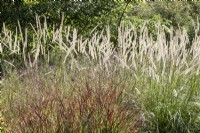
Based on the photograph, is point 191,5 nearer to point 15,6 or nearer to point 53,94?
point 15,6

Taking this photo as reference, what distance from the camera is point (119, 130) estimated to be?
345 centimetres

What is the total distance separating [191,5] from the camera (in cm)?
2242

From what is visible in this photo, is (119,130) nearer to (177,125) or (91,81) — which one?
(91,81)

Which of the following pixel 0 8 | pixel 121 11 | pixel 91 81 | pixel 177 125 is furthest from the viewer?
pixel 121 11

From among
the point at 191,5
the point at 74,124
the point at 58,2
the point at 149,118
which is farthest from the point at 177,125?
the point at 191,5

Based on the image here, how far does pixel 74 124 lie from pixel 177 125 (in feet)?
4.63

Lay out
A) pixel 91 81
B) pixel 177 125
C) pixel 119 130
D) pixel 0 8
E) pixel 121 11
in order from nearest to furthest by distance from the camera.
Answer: pixel 119 130
pixel 91 81
pixel 177 125
pixel 0 8
pixel 121 11

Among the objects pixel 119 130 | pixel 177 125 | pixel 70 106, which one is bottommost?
pixel 177 125

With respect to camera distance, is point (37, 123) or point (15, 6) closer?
point (37, 123)

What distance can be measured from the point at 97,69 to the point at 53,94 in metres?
0.96

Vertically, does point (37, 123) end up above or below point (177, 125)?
above

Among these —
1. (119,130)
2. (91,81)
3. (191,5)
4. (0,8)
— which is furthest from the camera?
(191,5)

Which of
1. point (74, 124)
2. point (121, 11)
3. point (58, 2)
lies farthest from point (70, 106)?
point (121, 11)

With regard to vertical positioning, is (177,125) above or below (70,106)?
below
